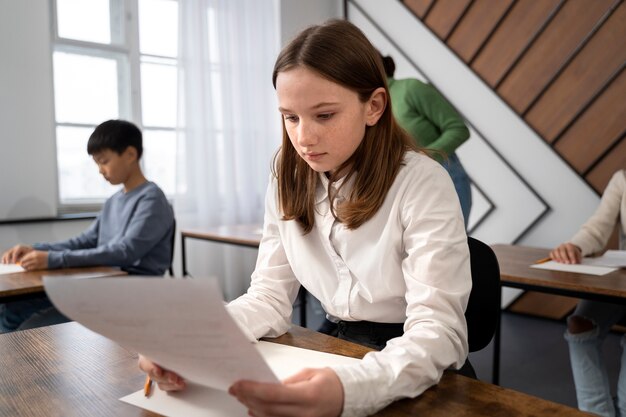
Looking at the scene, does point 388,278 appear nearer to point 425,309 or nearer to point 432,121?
point 425,309

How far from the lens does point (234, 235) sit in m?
2.90

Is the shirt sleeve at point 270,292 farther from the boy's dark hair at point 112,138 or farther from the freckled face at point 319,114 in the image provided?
the boy's dark hair at point 112,138

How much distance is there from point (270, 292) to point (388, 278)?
0.24 metres

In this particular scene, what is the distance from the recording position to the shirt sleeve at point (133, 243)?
1952 mm

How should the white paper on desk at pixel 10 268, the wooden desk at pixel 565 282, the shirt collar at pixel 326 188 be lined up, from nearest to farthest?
1. the shirt collar at pixel 326 188
2. the wooden desk at pixel 565 282
3. the white paper on desk at pixel 10 268

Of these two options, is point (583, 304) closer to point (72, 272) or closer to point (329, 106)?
point (329, 106)

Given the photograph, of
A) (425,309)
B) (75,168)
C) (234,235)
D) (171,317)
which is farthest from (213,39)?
(171,317)

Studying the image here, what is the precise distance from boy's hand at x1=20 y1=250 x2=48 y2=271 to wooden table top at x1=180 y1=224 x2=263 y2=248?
100 cm

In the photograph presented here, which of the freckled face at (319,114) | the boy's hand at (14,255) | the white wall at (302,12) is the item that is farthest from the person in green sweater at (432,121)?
the white wall at (302,12)

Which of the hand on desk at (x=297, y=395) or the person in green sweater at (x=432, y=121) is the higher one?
the person in green sweater at (x=432, y=121)

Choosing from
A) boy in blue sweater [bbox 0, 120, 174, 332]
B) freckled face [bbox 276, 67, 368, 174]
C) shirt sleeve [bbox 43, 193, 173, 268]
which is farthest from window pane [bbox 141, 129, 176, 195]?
freckled face [bbox 276, 67, 368, 174]

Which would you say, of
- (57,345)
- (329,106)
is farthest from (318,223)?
(57,345)

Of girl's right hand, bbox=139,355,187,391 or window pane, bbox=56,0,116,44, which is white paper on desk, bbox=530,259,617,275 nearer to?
girl's right hand, bbox=139,355,187,391

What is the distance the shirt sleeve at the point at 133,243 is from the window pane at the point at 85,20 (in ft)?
6.30
